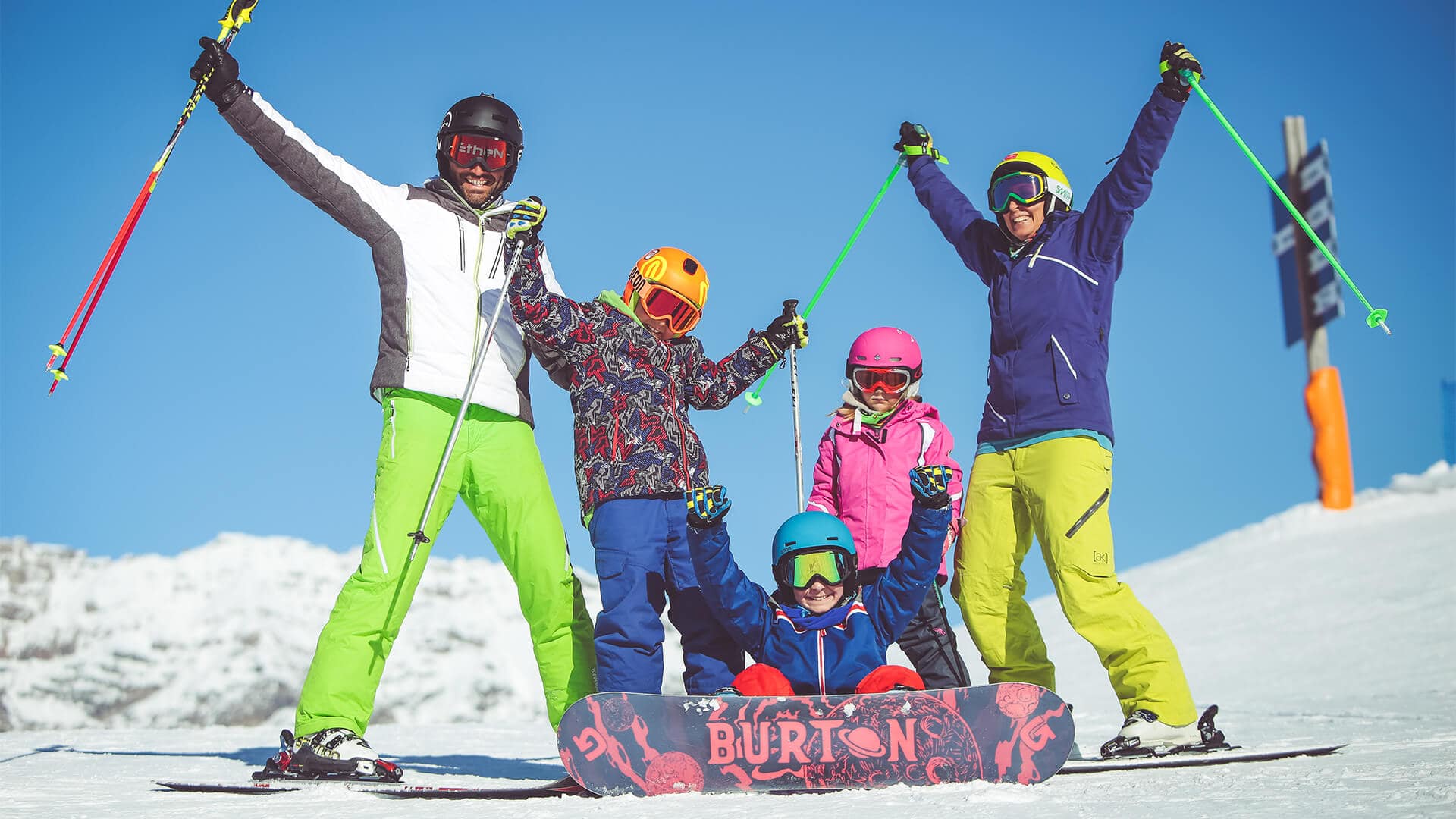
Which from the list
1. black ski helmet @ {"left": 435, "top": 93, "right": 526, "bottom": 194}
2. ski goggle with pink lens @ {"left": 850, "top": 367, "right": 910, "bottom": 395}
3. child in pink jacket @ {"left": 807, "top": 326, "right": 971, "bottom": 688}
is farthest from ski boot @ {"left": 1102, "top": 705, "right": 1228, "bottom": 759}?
black ski helmet @ {"left": 435, "top": 93, "right": 526, "bottom": 194}

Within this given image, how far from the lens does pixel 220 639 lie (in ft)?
73.3

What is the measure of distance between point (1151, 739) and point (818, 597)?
4.17 ft

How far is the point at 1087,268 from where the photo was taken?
5.01m

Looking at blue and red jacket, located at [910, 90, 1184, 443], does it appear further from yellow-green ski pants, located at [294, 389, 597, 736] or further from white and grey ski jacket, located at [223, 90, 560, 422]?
white and grey ski jacket, located at [223, 90, 560, 422]

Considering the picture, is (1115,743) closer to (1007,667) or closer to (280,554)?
(1007,667)

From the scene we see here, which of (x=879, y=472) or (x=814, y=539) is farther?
(x=879, y=472)

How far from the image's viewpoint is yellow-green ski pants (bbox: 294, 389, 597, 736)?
4.65 m

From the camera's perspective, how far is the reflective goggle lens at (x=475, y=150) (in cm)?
518

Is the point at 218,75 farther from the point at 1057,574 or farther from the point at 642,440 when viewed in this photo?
the point at 1057,574

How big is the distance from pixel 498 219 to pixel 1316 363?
14481mm

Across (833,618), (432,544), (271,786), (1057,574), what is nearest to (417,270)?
(432,544)

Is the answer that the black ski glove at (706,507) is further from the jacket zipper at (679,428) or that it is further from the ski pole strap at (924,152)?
the ski pole strap at (924,152)

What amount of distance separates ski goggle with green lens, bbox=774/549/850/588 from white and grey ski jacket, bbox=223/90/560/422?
1231 mm

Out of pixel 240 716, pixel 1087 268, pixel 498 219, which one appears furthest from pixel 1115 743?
pixel 240 716
